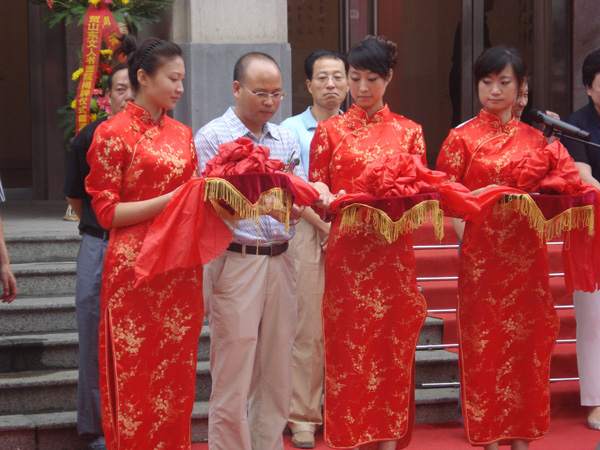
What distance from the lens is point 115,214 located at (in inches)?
128

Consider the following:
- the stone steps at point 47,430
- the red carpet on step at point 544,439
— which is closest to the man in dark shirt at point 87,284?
the stone steps at point 47,430

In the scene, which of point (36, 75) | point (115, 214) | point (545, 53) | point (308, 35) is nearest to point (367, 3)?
point (308, 35)

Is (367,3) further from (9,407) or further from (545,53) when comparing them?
(9,407)

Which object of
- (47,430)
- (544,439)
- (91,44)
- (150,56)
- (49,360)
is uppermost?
(91,44)

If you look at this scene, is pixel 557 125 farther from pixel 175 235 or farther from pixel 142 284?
pixel 142 284

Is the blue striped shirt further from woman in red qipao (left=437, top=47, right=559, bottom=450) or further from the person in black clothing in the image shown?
the person in black clothing

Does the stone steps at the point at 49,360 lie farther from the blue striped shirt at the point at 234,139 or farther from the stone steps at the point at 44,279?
the blue striped shirt at the point at 234,139

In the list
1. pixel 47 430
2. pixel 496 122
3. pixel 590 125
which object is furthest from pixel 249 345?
pixel 590 125

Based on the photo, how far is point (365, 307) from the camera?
A: 3.64 m

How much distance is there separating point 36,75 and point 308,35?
303 centimetres

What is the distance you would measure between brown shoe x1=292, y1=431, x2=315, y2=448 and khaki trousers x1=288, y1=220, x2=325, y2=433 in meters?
0.06

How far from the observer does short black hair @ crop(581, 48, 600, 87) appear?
450 centimetres

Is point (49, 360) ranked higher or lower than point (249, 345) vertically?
lower

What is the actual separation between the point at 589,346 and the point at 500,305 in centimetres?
124
